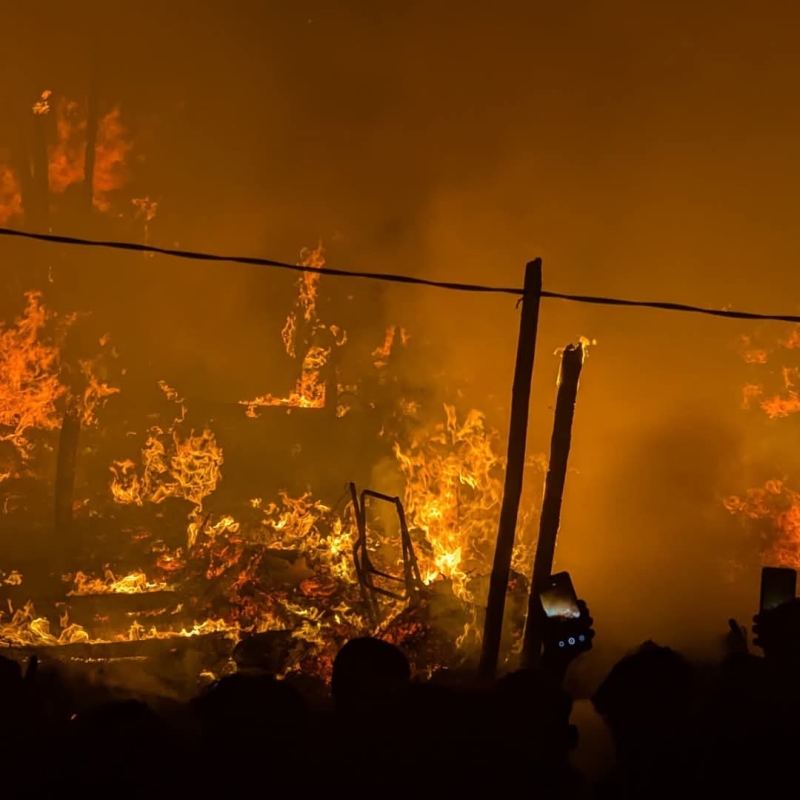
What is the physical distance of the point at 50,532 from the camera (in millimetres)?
18125

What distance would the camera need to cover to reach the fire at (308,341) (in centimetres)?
2202

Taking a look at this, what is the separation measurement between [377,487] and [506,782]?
48.8 ft

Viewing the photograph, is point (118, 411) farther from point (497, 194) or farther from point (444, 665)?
point (444, 665)

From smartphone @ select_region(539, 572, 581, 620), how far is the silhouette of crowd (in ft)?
6.08

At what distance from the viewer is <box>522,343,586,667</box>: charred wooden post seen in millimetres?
7480

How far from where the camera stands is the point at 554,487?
25.7 ft

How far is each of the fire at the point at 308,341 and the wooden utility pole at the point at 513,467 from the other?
48.9ft

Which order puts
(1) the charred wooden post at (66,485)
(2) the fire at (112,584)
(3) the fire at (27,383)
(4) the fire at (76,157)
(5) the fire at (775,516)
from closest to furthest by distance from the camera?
(2) the fire at (112,584), (5) the fire at (775,516), (1) the charred wooden post at (66,485), (3) the fire at (27,383), (4) the fire at (76,157)

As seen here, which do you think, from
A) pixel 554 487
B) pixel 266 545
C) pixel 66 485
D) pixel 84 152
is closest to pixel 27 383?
pixel 66 485

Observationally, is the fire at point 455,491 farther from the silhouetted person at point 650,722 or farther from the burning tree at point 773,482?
the silhouetted person at point 650,722

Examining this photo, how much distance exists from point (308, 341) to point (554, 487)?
50.7 feet

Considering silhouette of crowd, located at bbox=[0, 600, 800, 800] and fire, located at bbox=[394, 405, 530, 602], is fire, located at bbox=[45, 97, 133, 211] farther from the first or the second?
silhouette of crowd, located at bbox=[0, 600, 800, 800]

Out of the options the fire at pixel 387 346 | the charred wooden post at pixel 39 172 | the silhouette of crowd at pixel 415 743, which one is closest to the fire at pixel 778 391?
the fire at pixel 387 346

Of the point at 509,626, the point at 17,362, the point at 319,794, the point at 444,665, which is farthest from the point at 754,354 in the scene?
the point at 17,362
